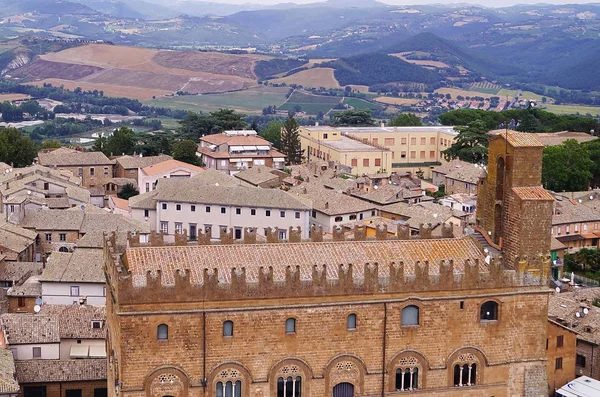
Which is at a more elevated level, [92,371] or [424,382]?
[424,382]

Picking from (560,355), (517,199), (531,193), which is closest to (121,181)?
(560,355)

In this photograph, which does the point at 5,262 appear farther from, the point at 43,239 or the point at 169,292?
the point at 169,292

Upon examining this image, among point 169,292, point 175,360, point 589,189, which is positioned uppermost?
point 169,292

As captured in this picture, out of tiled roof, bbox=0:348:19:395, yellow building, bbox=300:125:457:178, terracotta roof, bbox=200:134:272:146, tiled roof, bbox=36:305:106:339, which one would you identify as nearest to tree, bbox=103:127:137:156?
terracotta roof, bbox=200:134:272:146

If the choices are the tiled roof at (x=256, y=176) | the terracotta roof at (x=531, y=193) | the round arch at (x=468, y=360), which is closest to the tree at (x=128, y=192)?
the tiled roof at (x=256, y=176)

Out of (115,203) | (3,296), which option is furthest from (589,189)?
(3,296)

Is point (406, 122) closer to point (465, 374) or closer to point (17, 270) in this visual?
point (17, 270)

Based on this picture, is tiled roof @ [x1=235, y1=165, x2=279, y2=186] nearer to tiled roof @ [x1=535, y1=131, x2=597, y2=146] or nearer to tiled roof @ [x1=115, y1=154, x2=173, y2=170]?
tiled roof @ [x1=115, y1=154, x2=173, y2=170]
